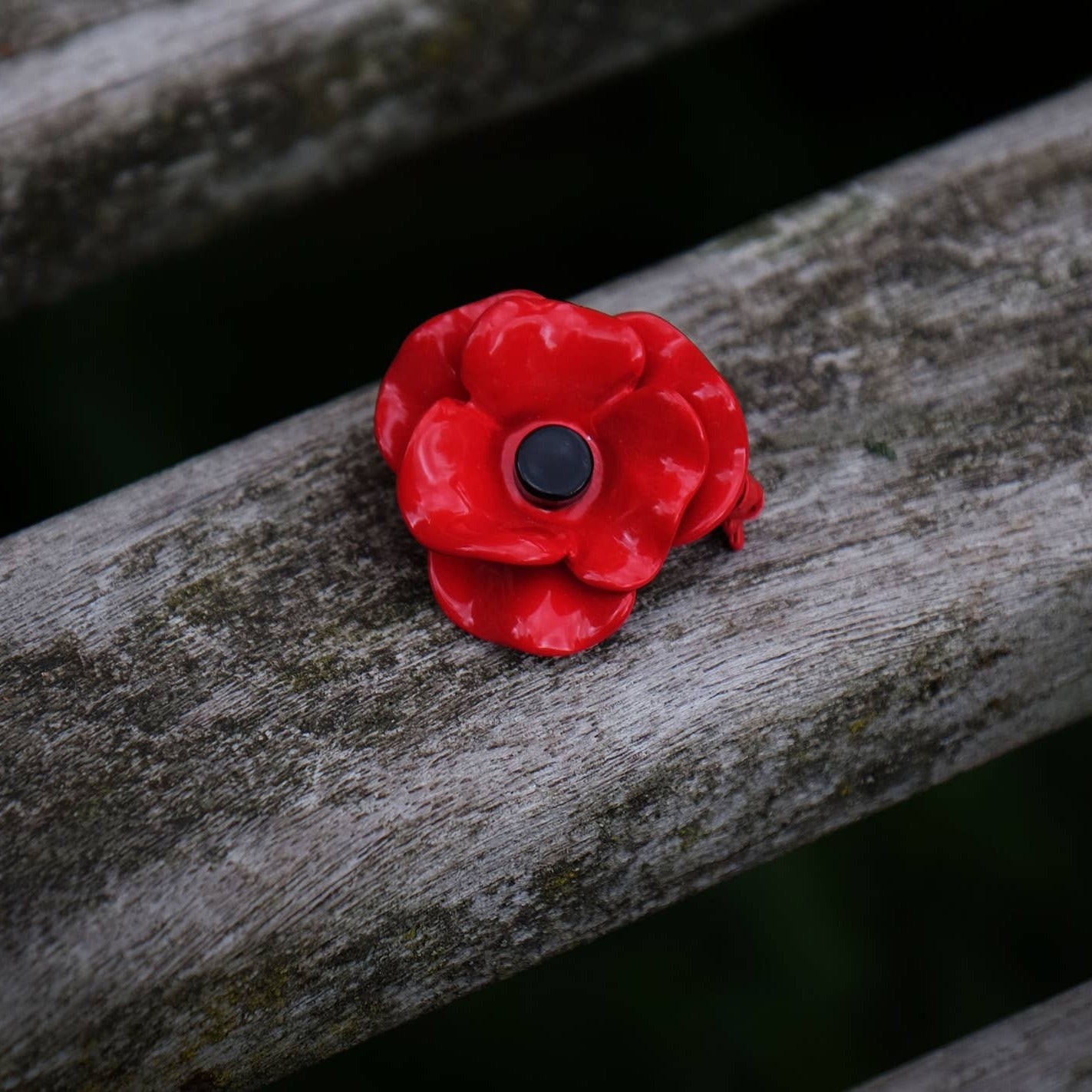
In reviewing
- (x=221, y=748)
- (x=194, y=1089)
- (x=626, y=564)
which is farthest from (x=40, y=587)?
(x=626, y=564)

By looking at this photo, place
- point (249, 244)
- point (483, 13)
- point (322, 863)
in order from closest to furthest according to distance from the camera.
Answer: point (322, 863) < point (483, 13) < point (249, 244)

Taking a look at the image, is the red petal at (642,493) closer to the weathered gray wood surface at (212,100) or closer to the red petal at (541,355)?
the red petal at (541,355)

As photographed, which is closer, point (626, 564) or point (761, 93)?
point (626, 564)

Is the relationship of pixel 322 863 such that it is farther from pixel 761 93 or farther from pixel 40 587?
pixel 761 93

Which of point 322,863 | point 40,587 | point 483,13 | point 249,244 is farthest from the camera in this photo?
point 249,244

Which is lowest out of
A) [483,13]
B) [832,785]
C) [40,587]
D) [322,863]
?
[832,785]

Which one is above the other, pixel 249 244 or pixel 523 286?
pixel 249 244

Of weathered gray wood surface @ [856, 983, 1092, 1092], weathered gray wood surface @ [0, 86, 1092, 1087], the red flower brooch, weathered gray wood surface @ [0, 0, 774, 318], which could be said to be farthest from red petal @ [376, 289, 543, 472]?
weathered gray wood surface @ [856, 983, 1092, 1092]

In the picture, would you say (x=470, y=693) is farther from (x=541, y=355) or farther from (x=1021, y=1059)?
(x=1021, y=1059)
